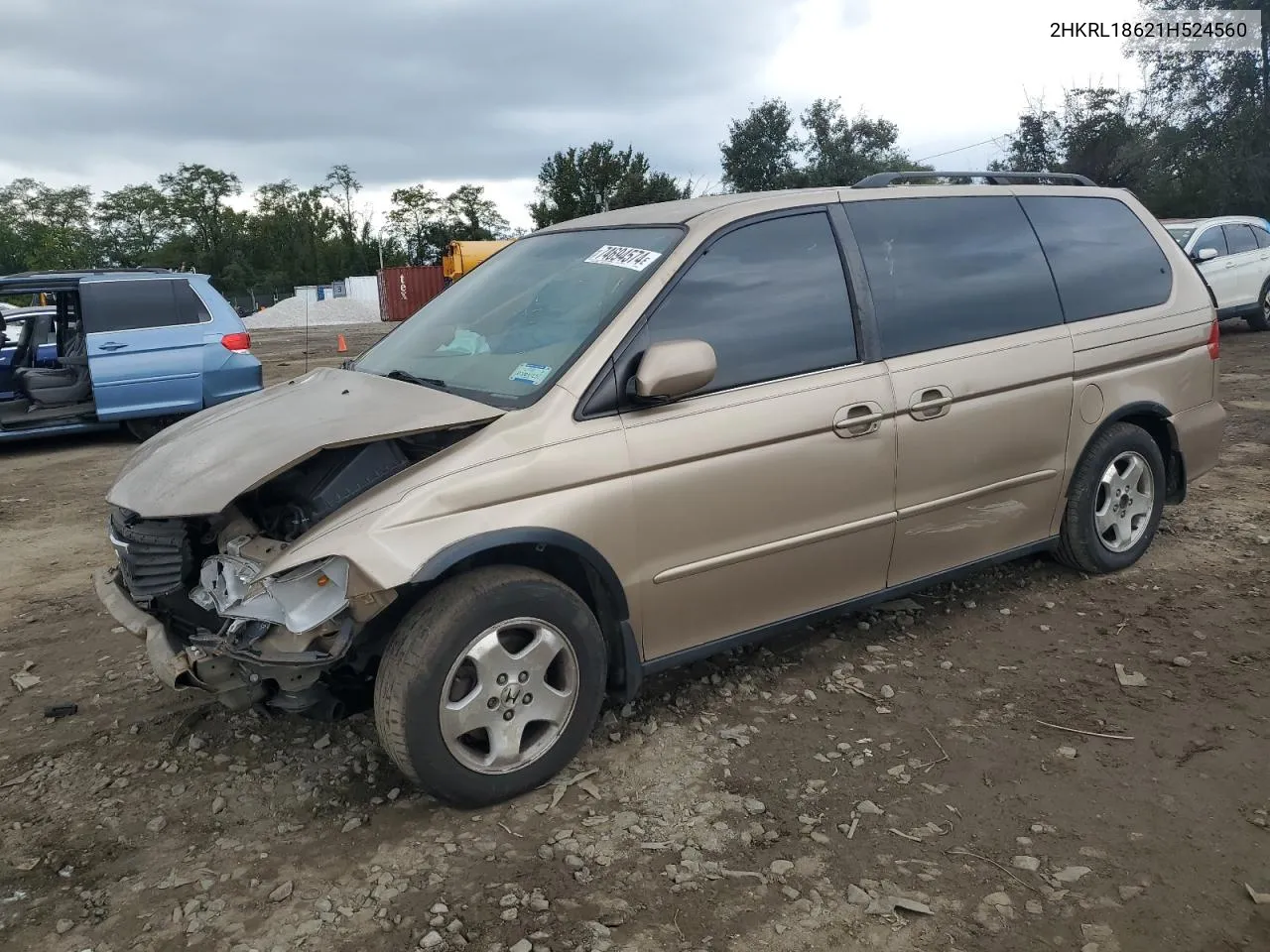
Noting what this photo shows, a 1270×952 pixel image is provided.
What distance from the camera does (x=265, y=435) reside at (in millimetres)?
3012

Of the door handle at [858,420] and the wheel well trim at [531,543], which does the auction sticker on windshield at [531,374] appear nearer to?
the wheel well trim at [531,543]

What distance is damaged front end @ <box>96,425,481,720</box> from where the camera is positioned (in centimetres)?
266

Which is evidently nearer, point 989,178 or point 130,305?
point 989,178

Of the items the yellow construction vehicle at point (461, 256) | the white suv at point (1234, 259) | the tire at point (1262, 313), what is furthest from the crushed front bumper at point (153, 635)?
the yellow construction vehicle at point (461, 256)

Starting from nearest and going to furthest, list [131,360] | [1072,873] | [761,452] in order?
[1072,873] < [761,452] < [131,360]

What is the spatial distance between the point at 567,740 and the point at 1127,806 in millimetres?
1700

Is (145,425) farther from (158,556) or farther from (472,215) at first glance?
(472,215)

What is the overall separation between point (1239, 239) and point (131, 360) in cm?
1393

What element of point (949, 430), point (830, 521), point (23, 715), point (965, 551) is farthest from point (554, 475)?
point (23, 715)

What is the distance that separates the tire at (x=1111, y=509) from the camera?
4340 mm

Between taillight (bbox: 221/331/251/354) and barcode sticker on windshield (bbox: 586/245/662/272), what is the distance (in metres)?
7.14

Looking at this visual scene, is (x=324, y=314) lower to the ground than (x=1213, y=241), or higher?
higher

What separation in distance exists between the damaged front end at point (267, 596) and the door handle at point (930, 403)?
1.71 m

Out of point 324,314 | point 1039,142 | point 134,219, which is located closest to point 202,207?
point 134,219
